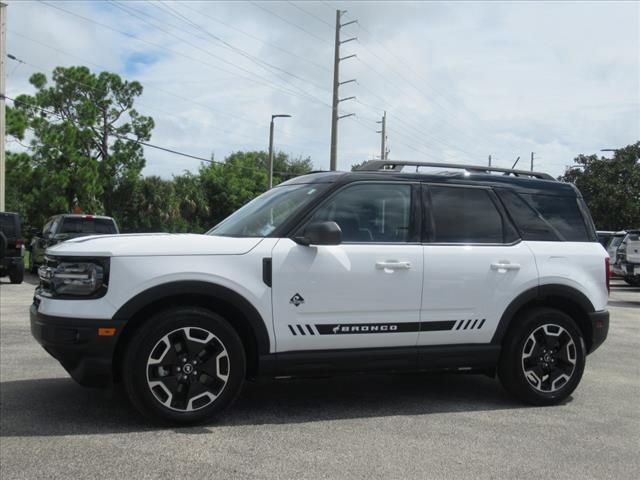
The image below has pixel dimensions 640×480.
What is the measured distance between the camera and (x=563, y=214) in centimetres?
564

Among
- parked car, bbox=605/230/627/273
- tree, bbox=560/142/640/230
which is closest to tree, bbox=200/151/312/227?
tree, bbox=560/142/640/230

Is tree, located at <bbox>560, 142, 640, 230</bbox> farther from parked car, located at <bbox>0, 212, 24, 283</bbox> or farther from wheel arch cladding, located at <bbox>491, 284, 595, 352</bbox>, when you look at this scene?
wheel arch cladding, located at <bbox>491, 284, 595, 352</bbox>

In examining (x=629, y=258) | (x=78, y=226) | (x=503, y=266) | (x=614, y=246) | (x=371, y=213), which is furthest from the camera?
(x=614, y=246)

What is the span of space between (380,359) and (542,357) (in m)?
1.42

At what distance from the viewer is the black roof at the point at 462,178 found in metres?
5.10

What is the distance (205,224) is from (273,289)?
53238mm

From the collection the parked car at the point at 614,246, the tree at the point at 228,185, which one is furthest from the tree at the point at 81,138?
the parked car at the point at 614,246

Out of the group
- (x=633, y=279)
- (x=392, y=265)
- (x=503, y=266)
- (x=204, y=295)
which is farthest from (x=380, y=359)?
(x=633, y=279)

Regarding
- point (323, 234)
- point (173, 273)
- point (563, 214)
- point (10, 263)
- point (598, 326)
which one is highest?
point (563, 214)

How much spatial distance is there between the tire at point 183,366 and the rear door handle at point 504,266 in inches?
80.8

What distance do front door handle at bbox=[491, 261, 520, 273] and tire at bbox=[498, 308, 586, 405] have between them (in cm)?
41

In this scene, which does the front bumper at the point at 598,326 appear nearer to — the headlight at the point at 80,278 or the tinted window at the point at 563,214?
the tinted window at the point at 563,214

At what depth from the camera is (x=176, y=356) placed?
4395mm

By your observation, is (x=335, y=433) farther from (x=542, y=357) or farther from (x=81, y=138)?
(x=81, y=138)
